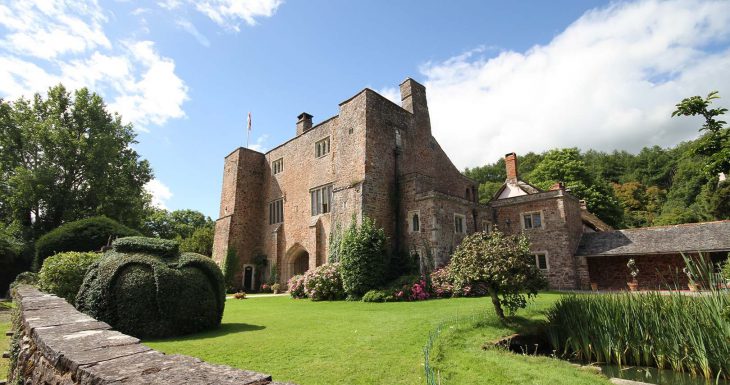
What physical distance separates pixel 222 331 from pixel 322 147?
17377 millimetres

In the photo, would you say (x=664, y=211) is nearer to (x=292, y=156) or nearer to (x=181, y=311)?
(x=292, y=156)

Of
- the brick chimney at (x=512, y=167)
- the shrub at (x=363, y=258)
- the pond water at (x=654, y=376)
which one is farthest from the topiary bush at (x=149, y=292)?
the brick chimney at (x=512, y=167)

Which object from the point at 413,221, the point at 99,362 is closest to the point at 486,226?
the point at 413,221

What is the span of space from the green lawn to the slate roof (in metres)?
14.2

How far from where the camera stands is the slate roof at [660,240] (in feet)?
60.4

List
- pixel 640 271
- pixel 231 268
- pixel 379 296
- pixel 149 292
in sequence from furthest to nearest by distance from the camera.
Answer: pixel 231 268 < pixel 640 271 < pixel 379 296 < pixel 149 292

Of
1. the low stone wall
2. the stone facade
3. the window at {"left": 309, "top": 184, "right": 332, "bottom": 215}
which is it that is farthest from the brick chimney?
the low stone wall

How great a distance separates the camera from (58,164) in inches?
1098

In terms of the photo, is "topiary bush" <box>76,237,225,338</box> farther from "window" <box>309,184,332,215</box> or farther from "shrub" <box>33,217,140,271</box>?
"window" <box>309,184,332,215</box>

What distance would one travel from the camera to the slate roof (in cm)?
1842

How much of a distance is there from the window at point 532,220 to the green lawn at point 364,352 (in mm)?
13186

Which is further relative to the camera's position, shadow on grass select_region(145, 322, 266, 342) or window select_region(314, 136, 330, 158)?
window select_region(314, 136, 330, 158)

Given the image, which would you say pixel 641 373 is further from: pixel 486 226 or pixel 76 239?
pixel 76 239

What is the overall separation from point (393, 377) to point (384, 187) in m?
15.6
